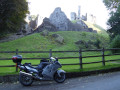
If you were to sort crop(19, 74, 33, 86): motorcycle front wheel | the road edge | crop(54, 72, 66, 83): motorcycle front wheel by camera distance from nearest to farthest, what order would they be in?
1. crop(19, 74, 33, 86): motorcycle front wheel
2. crop(54, 72, 66, 83): motorcycle front wheel
3. the road edge

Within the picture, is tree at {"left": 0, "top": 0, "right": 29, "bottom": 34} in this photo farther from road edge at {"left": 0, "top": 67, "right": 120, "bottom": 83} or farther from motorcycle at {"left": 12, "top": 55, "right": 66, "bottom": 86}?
motorcycle at {"left": 12, "top": 55, "right": 66, "bottom": 86}

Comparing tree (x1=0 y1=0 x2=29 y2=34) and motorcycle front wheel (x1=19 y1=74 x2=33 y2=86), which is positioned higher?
tree (x1=0 y1=0 x2=29 y2=34)

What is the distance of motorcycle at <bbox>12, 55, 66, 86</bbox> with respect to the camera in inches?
262

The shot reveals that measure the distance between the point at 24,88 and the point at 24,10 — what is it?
24690mm

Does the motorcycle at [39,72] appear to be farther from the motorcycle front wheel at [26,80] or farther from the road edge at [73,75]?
the road edge at [73,75]

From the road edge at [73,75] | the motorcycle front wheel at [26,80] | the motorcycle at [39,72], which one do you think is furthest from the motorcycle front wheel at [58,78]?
the motorcycle front wheel at [26,80]

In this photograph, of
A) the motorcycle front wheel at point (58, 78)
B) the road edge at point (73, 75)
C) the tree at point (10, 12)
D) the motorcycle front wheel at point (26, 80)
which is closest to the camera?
the motorcycle front wheel at point (26, 80)

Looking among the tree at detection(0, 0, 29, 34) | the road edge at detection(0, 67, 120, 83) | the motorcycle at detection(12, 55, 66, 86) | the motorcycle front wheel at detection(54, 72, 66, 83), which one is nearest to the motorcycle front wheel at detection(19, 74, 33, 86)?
the motorcycle at detection(12, 55, 66, 86)

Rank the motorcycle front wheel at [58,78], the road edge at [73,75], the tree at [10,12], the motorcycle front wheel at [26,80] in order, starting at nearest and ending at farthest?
the motorcycle front wheel at [26,80] → the motorcycle front wheel at [58,78] → the road edge at [73,75] → the tree at [10,12]

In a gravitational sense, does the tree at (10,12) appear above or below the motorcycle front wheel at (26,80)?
above

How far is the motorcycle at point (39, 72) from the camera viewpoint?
21.9 ft

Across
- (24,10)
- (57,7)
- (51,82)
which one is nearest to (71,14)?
(57,7)

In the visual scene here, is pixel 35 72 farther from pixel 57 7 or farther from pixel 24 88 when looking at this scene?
pixel 57 7

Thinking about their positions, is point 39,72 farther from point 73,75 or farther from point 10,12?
point 10,12
